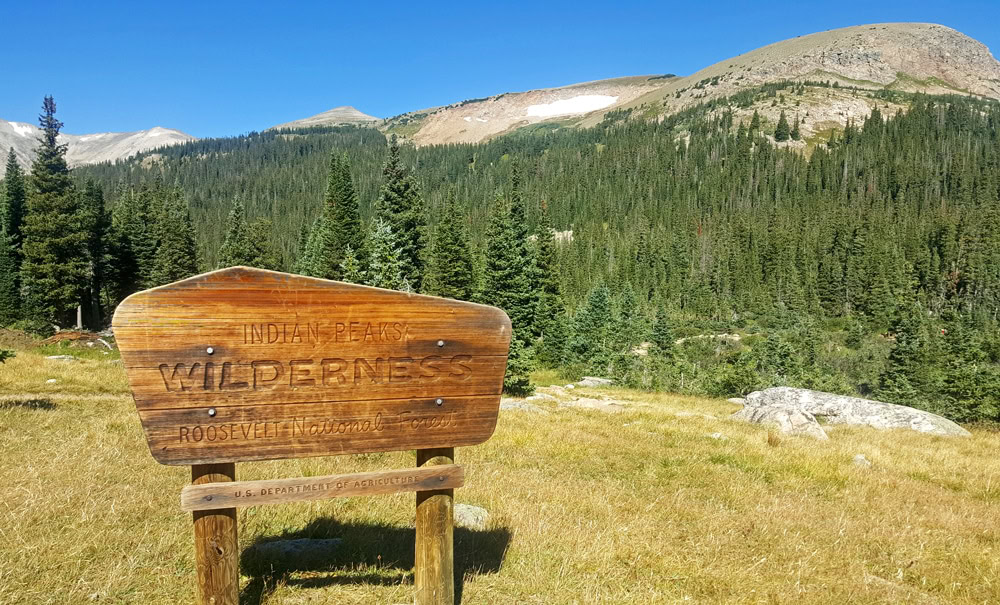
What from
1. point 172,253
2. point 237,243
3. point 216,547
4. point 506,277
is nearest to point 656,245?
point 237,243

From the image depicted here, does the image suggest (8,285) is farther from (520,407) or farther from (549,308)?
(520,407)

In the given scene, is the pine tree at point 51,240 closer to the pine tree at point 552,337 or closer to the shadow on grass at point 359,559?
the pine tree at point 552,337

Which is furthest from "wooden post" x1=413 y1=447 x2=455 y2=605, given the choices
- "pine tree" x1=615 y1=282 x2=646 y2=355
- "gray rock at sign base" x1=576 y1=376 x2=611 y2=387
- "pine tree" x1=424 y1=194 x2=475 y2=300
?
"pine tree" x1=615 y1=282 x2=646 y2=355

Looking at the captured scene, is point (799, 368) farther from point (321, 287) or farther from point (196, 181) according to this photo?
point (196, 181)

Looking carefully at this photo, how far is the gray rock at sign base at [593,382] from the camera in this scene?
33.6 m

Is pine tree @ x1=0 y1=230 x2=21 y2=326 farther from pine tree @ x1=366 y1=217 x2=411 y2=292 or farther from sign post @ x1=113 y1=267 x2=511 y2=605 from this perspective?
sign post @ x1=113 y1=267 x2=511 y2=605

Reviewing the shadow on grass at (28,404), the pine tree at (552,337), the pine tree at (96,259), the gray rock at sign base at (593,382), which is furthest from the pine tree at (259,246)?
the shadow on grass at (28,404)

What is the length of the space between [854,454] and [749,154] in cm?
17538

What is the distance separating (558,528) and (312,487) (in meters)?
3.13

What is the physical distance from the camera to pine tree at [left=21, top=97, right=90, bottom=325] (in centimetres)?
3928

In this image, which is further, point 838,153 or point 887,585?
point 838,153

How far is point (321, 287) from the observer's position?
126 inches

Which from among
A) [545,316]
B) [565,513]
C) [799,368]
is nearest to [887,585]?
[565,513]

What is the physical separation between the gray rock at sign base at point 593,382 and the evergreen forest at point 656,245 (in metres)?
2.21
